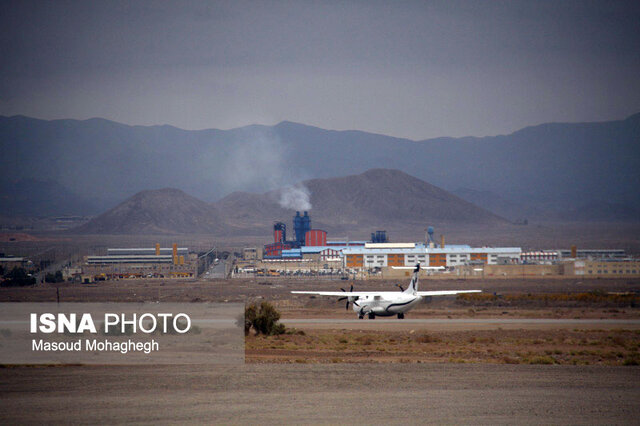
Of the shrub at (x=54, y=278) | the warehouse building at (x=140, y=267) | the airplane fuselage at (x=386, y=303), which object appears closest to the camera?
the airplane fuselage at (x=386, y=303)

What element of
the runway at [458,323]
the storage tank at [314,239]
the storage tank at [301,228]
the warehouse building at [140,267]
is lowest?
the runway at [458,323]

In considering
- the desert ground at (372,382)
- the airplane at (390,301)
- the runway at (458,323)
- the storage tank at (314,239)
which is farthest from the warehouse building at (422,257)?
the desert ground at (372,382)

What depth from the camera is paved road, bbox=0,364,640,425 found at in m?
20.5

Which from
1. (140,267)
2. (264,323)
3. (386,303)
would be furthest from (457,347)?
(140,267)

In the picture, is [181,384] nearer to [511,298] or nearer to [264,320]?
[264,320]

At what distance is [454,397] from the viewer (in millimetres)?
22891

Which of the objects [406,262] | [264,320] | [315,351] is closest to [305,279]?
[406,262]

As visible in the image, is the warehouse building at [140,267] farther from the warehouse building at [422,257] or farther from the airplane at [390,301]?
the airplane at [390,301]

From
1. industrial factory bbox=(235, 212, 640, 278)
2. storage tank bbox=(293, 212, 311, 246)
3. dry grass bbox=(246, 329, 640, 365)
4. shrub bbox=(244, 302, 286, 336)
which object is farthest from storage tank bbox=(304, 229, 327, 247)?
shrub bbox=(244, 302, 286, 336)

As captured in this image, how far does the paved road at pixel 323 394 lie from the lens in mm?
20531

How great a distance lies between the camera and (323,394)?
76.5 feet

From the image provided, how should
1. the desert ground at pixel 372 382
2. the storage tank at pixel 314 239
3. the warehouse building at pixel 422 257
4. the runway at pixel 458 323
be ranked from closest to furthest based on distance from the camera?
1. the desert ground at pixel 372 382
2. the runway at pixel 458 323
3. the warehouse building at pixel 422 257
4. the storage tank at pixel 314 239

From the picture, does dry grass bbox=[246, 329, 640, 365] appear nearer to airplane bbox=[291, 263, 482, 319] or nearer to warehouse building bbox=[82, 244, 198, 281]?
airplane bbox=[291, 263, 482, 319]

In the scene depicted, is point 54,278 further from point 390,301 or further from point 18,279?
point 390,301
